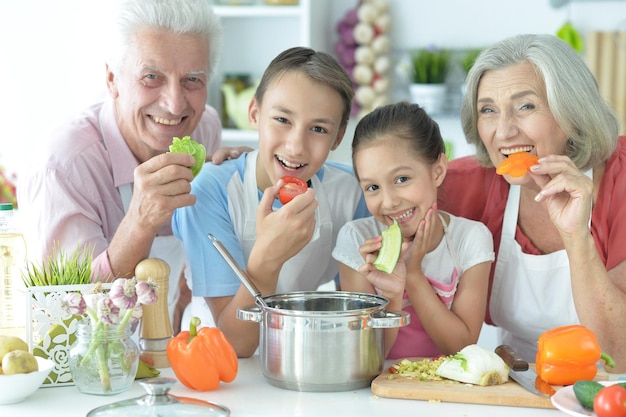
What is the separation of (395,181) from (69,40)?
287 cm

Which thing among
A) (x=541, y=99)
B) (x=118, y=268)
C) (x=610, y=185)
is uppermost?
(x=541, y=99)

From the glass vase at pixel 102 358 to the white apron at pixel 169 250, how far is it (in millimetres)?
837

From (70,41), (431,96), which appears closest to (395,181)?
(431,96)

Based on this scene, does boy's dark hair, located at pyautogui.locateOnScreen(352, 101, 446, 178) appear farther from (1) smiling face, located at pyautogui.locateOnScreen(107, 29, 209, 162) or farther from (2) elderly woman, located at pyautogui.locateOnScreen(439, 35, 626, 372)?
(1) smiling face, located at pyautogui.locateOnScreen(107, 29, 209, 162)

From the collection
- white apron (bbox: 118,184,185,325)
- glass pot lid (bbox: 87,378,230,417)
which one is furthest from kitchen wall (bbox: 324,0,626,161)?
glass pot lid (bbox: 87,378,230,417)

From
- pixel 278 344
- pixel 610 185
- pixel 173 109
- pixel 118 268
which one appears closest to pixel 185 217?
pixel 118 268

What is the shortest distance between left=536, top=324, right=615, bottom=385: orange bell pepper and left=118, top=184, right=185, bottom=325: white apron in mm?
1207

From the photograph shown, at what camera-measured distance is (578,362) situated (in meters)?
1.68

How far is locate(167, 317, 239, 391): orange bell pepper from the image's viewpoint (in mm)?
1704

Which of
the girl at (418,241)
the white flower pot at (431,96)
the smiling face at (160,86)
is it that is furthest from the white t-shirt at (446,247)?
the white flower pot at (431,96)

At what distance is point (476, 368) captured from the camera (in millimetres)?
1678

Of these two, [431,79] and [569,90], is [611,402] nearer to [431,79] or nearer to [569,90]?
[569,90]

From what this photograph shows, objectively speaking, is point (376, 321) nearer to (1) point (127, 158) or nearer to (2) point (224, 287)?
(2) point (224, 287)

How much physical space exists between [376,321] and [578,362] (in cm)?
41
